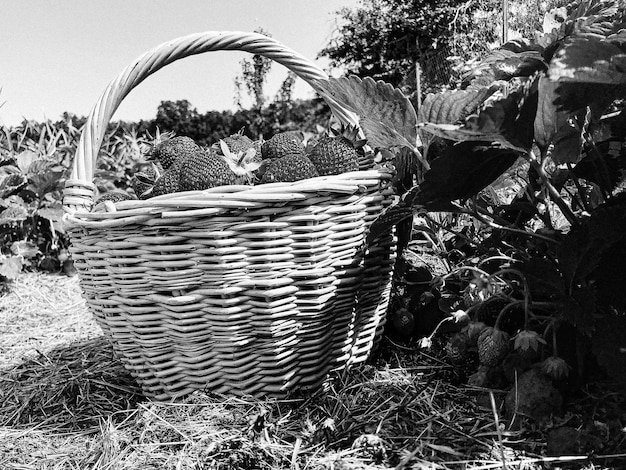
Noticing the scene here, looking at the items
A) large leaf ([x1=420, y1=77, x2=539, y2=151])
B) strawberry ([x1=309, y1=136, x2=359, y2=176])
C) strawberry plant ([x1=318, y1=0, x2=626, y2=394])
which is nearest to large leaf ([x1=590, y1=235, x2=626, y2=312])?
strawberry plant ([x1=318, y1=0, x2=626, y2=394])

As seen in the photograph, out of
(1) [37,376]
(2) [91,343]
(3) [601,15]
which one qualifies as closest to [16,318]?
(2) [91,343]

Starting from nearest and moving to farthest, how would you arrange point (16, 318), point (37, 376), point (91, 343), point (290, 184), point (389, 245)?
point (290, 184)
point (389, 245)
point (37, 376)
point (91, 343)
point (16, 318)

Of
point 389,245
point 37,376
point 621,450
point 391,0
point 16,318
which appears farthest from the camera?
point 391,0

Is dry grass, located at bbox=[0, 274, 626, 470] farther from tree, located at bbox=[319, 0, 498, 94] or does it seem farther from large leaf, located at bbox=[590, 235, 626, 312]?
tree, located at bbox=[319, 0, 498, 94]

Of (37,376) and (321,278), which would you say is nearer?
(321,278)

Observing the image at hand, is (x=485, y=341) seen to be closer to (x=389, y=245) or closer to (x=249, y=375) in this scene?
(x=389, y=245)

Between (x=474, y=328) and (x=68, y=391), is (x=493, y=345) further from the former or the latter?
(x=68, y=391)

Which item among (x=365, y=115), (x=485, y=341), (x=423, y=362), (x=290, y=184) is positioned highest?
(x=365, y=115)

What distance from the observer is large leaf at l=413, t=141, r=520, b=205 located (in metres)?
0.81

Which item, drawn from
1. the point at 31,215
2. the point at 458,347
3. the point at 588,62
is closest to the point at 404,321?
the point at 458,347

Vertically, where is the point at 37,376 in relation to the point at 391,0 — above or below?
below

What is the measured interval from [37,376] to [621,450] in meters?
1.33

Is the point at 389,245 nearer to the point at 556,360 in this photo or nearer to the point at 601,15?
the point at 556,360

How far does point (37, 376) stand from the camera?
4.71 ft
